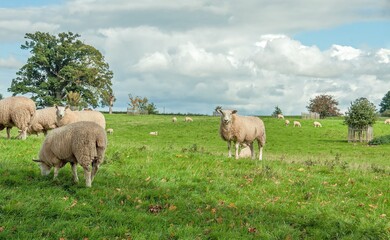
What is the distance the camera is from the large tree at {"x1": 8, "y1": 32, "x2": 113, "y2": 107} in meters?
72.4

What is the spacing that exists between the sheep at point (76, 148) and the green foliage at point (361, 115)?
45958 mm

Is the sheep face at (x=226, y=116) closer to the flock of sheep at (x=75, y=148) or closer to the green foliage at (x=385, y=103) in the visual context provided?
the flock of sheep at (x=75, y=148)

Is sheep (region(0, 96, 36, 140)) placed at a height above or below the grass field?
above

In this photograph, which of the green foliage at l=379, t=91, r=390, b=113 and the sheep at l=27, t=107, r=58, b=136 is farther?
the green foliage at l=379, t=91, r=390, b=113

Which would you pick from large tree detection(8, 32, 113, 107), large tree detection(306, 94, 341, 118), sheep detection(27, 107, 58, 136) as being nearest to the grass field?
sheep detection(27, 107, 58, 136)

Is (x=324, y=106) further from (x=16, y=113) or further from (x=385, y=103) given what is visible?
(x=16, y=113)

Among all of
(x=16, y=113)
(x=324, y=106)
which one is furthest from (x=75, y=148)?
(x=324, y=106)

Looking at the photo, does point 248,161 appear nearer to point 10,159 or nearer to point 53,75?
point 10,159

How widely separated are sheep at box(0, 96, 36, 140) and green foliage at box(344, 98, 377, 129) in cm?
4154

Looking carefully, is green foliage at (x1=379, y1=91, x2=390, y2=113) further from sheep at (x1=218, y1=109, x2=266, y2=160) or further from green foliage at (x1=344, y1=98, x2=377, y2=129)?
sheep at (x1=218, y1=109, x2=266, y2=160)

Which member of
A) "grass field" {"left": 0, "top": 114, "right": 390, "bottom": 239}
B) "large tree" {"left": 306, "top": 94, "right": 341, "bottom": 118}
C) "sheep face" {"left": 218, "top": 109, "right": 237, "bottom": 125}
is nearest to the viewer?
"grass field" {"left": 0, "top": 114, "right": 390, "bottom": 239}

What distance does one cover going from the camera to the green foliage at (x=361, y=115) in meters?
52.3

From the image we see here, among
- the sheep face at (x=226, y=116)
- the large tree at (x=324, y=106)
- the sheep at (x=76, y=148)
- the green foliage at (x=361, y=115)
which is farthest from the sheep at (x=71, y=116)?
the large tree at (x=324, y=106)

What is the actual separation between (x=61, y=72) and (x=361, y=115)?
48896mm
